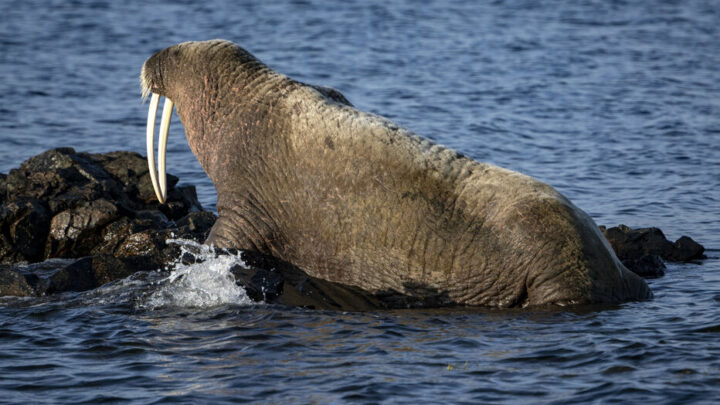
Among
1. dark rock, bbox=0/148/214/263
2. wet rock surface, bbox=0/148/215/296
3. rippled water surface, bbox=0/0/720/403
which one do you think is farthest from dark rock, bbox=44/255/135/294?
dark rock, bbox=0/148/214/263

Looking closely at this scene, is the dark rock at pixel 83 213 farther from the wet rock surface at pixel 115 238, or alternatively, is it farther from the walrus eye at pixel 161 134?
the walrus eye at pixel 161 134

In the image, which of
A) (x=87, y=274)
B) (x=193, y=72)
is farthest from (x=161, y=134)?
(x=87, y=274)

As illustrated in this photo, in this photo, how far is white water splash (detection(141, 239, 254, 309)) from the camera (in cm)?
875

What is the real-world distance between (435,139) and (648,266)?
310 inches

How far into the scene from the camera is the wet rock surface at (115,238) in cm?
884

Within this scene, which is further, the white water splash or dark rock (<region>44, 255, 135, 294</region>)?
dark rock (<region>44, 255, 135, 294</region>)

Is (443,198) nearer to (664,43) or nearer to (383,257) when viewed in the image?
(383,257)

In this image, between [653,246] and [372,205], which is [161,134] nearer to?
[372,205]

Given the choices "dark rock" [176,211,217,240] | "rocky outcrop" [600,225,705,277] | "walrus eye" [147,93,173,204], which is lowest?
"rocky outcrop" [600,225,705,277]

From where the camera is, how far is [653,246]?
10.7m

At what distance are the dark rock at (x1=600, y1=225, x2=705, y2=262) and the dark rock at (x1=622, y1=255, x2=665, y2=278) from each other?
1.03 feet

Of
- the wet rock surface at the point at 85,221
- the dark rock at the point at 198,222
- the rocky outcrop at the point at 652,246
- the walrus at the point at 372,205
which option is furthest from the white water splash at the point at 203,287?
the rocky outcrop at the point at 652,246

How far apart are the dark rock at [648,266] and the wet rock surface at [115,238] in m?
0.01

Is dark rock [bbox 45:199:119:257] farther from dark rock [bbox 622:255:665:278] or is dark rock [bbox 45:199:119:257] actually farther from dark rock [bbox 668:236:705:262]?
dark rock [bbox 668:236:705:262]
